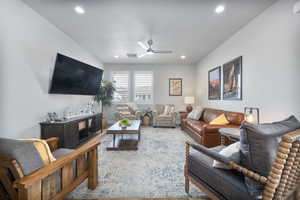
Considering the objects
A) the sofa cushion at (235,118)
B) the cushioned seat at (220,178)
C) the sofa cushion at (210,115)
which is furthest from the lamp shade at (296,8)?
the sofa cushion at (210,115)

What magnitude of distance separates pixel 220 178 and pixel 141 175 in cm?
127

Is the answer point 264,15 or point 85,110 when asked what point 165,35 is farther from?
point 85,110

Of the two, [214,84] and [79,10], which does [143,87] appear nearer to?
[214,84]

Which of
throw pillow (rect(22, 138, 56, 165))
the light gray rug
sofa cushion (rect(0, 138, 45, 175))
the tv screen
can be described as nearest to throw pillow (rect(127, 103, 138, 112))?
the tv screen

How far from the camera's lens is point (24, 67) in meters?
2.39

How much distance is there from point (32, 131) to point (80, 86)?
5.22 ft

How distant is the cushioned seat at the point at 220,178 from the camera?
116cm

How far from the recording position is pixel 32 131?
257 centimetres

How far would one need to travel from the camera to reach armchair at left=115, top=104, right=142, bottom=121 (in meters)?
5.69

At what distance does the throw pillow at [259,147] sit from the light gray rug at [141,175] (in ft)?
2.83

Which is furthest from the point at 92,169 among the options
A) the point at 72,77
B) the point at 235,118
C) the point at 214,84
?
the point at 214,84

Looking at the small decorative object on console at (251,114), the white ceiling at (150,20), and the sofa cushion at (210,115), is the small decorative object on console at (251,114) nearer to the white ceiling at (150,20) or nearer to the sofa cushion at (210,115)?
the sofa cushion at (210,115)

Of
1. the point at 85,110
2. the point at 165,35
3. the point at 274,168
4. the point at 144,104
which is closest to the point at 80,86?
the point at 85,110

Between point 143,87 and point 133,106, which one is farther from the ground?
point 143,87
